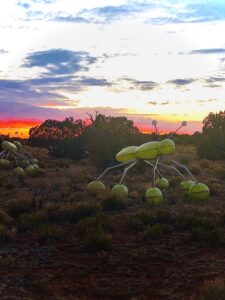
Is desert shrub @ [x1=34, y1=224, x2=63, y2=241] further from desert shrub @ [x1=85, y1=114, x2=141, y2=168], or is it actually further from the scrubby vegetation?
desert shrub @ [x1=85, y1=114, x2=141, y2=168]

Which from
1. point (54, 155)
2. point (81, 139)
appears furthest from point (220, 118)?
point (54, 155)

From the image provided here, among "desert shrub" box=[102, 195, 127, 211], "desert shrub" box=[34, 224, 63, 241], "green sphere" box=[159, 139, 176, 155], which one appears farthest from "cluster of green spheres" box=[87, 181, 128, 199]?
"desert shrub" box=[34, 224, 63, 241]

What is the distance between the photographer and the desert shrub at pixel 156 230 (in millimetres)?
12262

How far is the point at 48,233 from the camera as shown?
1206 centimetres

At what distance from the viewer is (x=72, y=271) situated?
9.84 meters

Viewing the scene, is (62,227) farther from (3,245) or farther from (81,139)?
(81,139)

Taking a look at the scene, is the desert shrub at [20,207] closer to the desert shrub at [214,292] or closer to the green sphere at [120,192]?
the green sphere at [120,192]

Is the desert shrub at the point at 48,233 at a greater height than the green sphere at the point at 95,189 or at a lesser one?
lesser

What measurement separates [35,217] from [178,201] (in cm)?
623

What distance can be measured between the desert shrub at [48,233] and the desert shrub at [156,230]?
2.46 meters

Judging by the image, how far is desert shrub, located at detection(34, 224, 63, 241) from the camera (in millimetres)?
11923

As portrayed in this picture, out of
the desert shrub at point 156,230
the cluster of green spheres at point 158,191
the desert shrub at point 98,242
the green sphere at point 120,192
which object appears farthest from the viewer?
the green sphere at point 120,192

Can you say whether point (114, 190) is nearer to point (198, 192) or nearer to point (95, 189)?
point (95, 189)

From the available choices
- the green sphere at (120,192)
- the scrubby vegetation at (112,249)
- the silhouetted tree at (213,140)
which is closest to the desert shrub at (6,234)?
the scrubby vegetation at (112,249)
